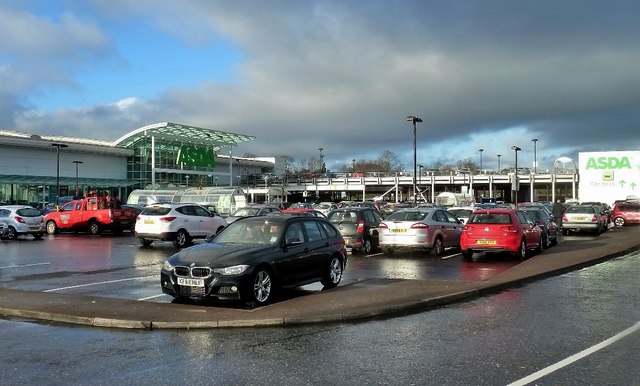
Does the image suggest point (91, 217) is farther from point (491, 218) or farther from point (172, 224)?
point (491, 218)

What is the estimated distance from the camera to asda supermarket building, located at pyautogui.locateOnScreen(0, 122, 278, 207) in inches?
2462

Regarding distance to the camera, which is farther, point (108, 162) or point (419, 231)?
point (108, 162)

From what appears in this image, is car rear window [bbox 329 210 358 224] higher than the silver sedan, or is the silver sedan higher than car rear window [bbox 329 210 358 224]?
car rear window [bbox 329 210 358 224]

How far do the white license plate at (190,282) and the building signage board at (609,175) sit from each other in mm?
42088

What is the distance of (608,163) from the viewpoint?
45.2 metres

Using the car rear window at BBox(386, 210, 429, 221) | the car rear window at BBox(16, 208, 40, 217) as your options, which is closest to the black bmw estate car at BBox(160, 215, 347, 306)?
the car rear window at BBox(386, 210, 429, 221)

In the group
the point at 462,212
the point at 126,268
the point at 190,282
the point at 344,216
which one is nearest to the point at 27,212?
the point at 126,268

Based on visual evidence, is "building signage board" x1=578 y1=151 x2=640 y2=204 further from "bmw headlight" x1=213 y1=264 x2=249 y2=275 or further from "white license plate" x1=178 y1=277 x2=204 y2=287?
"white license plate" x1=178 y1=277 x2=204 y2=287

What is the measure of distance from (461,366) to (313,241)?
218 inches

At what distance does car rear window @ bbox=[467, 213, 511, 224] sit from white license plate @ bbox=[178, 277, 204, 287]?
10.6 m

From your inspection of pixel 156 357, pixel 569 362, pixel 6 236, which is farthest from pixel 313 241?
pixel 6 236

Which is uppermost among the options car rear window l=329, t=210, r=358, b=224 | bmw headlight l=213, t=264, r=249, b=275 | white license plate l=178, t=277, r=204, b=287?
car rear window l=329, t=210, r=358, b=224

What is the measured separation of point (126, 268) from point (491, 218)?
33.9 feet

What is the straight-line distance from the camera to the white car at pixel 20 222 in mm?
27312
